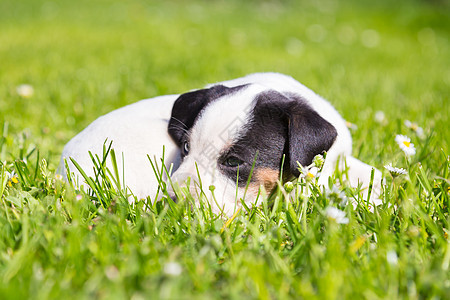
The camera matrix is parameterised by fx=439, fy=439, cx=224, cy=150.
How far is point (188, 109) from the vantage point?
2.64 metres

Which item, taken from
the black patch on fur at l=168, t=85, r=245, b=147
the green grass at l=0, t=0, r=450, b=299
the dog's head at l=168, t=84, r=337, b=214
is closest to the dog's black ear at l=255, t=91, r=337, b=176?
the dog's head at l=168, t=84, r=337, b=214

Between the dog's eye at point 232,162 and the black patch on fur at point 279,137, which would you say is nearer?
the black patch on fur at point 279,137

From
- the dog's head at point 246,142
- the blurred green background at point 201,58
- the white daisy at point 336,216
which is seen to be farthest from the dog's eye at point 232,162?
the blurred green background at point 201,58

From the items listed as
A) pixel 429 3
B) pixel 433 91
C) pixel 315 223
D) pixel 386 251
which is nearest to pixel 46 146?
pixel 315 223

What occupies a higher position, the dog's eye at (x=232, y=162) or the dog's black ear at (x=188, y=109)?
the dog's black ear at (x=188, y=109)

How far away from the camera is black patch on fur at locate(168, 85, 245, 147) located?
102 inches

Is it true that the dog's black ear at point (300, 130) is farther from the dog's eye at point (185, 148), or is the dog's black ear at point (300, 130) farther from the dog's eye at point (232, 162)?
the dog's eye at point (185, 148)

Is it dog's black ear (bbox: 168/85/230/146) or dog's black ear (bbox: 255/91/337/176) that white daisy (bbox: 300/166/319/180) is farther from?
dog's black ear (bbox: 168/85/230/146)

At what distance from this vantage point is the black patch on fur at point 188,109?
259 centimetres

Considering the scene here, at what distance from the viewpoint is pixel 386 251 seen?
175 centimetres

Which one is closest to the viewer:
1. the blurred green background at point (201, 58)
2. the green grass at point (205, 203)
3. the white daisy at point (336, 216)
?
the green grass at point (205, 203)

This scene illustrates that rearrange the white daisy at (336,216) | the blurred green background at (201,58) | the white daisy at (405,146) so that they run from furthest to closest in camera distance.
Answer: the blurred green background at (201,58), the white daisy at (405,146), the white daisy at (336,216)

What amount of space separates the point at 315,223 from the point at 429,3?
16388mm

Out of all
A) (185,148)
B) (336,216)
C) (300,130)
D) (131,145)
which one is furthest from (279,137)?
(131,145)
